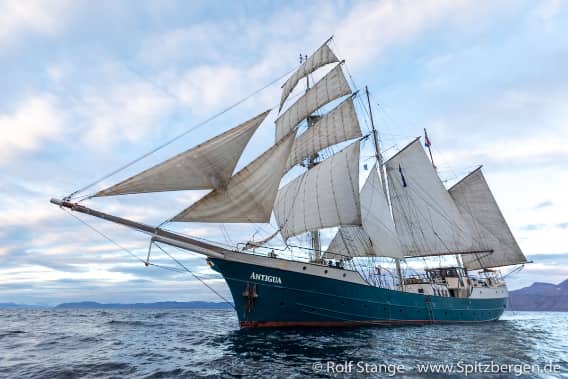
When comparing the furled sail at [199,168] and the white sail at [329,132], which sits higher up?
the white sail at [329,132]

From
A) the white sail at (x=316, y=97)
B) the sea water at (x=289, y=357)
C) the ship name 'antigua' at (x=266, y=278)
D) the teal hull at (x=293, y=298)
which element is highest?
the white sail at (x=316, y=97)

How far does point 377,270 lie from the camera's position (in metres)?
28.2

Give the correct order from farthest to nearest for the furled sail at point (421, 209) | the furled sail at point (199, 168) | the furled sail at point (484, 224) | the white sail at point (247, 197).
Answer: the furled sail at point (484, 224), the furled sail at point (421, 209), the white sail at point (247, 197), the furled sail at point (199, 168)

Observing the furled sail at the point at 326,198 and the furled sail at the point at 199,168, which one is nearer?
the furled sail at the point at 199,168

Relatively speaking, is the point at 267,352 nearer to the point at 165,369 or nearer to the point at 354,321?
the point at 165,369

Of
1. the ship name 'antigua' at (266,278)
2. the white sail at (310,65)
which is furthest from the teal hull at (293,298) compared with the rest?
the white sail at (310,65)

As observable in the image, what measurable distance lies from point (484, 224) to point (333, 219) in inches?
875

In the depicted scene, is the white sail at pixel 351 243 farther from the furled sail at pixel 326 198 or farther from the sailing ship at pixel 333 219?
the furled sail at pixel 326 198

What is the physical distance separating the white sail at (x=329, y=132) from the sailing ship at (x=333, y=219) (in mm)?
117

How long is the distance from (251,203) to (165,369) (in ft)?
28.3

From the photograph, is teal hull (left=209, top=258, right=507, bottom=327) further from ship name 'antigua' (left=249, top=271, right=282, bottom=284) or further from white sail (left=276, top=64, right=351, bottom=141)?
white sail (left=276, top=64, right=351, bottom=141)

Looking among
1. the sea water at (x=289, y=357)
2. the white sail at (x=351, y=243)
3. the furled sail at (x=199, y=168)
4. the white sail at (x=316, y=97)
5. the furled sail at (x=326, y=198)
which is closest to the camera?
the sea water at (x=289, y=357)

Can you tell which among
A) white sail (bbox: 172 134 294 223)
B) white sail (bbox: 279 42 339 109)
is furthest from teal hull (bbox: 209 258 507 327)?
white sail (bbox: 279 42 339 109)

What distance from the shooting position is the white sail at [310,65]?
37438 mm
